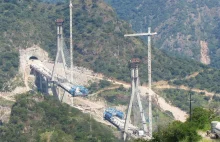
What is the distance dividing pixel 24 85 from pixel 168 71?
2302cm

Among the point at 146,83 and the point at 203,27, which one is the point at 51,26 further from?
the point at 203,27

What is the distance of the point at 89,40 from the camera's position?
9169 cm

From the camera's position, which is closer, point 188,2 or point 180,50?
point 180,50

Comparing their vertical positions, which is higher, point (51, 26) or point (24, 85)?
point (51, 26)

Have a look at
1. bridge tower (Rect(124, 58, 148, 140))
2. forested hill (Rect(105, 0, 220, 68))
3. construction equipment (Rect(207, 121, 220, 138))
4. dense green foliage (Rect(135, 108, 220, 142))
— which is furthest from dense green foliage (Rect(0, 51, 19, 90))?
forested hill (Rect(105, 0, 220, 68))

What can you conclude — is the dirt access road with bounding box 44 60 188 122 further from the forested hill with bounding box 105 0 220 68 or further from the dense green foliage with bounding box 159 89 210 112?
the forested hill with bounding box 105 0 220 68

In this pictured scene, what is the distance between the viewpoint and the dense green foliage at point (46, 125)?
53.1 m

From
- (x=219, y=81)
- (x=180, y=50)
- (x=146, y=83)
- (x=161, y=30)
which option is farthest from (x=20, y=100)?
(x=161, y=30)

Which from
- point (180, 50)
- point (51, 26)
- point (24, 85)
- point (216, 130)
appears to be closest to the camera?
point (216, 130)

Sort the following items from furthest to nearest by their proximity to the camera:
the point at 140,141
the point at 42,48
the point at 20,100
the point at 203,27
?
the point at 203,27 → the point at 42,48 → the point at 20,100 → the point at 140,141

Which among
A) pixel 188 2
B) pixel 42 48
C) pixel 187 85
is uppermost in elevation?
pixel 188 2

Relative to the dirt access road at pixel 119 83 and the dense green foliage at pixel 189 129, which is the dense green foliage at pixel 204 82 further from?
the dense green foliage at pixel 189 129

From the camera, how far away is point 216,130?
22844 millimetres

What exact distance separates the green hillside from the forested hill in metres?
41.9
